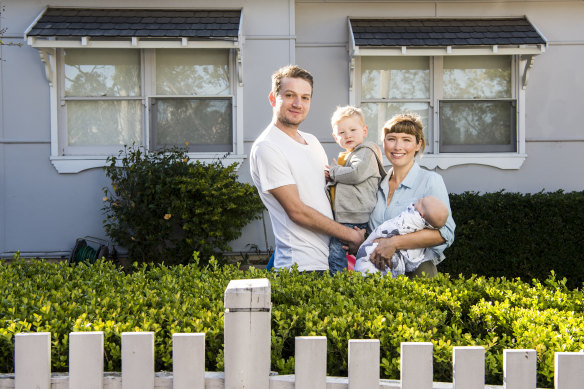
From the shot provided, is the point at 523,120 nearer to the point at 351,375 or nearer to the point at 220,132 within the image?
the point at 220,132

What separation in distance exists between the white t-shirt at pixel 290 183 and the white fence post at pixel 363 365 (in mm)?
1499

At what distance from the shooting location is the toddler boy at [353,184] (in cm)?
348

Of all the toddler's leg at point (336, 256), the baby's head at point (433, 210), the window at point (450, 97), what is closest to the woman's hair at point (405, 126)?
the baby's head at point (433, 210)

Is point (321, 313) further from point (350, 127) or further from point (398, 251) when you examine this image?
point (350, 127)

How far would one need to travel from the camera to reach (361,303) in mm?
2561

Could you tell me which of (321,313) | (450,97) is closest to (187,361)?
(321,313)

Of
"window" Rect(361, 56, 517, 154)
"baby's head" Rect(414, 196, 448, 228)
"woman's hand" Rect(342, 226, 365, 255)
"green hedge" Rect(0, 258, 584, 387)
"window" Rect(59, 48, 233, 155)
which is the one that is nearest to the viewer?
"green hedge" Rect(0, 258, 584, 387)

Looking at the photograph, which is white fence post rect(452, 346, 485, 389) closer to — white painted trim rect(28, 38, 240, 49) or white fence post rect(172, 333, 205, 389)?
white fence post rect(172, 333, 205, 389)

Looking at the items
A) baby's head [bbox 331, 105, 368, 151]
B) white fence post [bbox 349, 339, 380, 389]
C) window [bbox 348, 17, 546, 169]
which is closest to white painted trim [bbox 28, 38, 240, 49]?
window [bbox 348, 17, 546, 169]

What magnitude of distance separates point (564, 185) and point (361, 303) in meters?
7.02

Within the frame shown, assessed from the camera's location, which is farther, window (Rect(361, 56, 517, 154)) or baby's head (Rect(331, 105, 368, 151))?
window (Rect(361, 56, 517, 154))

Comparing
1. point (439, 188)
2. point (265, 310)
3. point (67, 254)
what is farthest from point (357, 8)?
point (265, 310)

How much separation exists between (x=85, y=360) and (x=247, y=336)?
54cm

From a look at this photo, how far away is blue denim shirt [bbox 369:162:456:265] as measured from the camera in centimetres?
335
